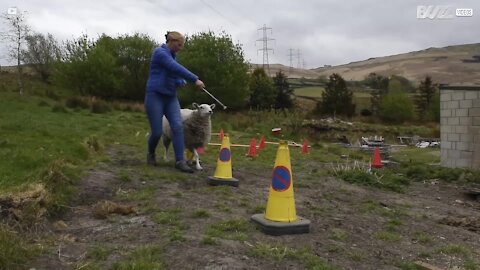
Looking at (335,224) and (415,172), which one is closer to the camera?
(335,224)

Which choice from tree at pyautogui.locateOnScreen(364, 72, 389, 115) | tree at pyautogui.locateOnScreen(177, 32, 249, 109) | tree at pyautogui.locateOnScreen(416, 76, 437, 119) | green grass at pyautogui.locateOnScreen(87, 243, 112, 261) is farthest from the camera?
tree at pyautogui.locateOnScreen(416, 76, 437, 119)

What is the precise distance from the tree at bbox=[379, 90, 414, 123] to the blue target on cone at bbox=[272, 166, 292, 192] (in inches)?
2175

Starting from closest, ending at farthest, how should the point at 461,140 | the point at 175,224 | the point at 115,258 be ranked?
1. the point at 115,258
2. the point at 175,224
3. the point at 461,140

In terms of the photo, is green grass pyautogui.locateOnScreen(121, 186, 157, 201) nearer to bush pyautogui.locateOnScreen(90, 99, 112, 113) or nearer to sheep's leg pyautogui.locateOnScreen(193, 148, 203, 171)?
sheep's leg pyautogui.locateOnScreen(193, 148, 203, 171)

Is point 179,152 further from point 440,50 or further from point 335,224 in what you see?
point 440,50

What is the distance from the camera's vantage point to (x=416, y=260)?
4.19 metres

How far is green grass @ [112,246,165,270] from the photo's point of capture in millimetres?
3512

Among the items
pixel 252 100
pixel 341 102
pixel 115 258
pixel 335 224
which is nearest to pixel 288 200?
pixel 335 224

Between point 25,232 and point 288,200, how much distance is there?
246 centimetres

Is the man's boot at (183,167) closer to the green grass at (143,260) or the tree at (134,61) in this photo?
the green grass at (143,260)

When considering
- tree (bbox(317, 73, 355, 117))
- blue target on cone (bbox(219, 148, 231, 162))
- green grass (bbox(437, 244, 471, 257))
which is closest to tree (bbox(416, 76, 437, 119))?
tree (bbox(317, 73, 355, 117))

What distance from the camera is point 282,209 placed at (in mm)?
4848

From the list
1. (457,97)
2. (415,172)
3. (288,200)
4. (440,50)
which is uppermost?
(440,50)

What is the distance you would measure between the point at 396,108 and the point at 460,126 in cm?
5069
